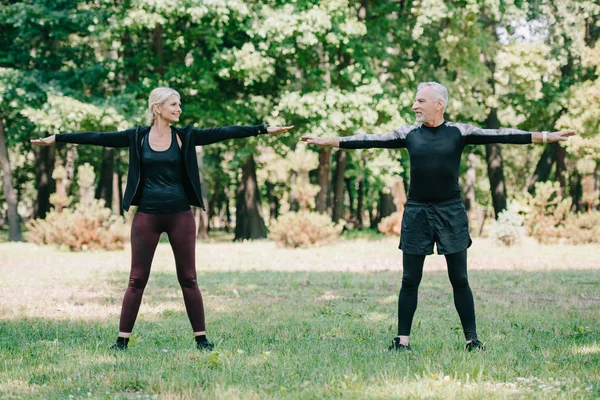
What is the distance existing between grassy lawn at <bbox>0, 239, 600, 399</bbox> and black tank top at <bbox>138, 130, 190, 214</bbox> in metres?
1.22

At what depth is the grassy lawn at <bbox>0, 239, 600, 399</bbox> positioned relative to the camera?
4.75m

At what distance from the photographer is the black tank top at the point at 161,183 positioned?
603 centimetres

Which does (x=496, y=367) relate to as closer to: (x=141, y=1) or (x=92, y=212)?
(x=92, y=212)

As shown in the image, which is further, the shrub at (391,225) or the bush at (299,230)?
the shrub at (391,225)

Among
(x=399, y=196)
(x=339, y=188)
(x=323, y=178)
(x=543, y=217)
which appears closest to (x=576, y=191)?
(x=339, y=188)

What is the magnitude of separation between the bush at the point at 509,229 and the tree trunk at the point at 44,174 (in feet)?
62.9

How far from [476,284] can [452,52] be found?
601 inches

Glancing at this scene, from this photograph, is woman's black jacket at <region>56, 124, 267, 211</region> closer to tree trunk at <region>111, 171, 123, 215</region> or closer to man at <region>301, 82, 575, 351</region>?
man at <region>301, 82, 575, 351</region>

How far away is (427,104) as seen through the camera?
601 cm

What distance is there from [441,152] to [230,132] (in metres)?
1.81

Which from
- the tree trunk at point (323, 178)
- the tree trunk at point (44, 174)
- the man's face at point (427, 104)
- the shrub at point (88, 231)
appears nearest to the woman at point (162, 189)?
the man's face at point (427, 104)

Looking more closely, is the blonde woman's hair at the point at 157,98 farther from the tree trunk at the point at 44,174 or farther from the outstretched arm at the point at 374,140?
the tree trunk at the point at 44,174

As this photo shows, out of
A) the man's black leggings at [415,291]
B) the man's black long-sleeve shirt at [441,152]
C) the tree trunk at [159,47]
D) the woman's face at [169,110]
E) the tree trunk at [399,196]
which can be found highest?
the tree trunk at [159,47]

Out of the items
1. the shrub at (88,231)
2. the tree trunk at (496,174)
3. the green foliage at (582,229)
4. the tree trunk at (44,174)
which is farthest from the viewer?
the tree trunk at (44,174)
